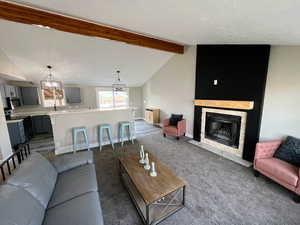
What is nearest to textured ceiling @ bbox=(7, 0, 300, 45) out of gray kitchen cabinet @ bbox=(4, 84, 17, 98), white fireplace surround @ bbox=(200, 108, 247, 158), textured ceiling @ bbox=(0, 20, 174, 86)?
textured ceiling @ bbox=(0, 20, 174, 86)

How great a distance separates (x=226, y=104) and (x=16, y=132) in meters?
6.05

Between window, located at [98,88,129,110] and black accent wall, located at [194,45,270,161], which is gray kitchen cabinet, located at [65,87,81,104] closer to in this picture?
window, located at [98,88,129,110]

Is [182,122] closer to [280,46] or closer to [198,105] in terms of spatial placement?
[198,105]

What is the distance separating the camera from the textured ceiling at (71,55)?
292 centimetres

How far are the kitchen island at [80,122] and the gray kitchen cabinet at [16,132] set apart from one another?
1338mm

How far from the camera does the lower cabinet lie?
483cm

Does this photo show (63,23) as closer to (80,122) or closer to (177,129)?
(80,122)

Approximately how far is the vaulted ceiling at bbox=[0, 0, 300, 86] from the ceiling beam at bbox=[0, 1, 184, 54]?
0.99ft

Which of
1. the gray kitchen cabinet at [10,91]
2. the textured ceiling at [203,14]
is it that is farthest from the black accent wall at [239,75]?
the gray kitchen cabinet at [10,91]

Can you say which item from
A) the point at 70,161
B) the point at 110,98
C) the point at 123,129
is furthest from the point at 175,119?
the point at 110,98

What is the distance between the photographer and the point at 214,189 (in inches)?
82.2

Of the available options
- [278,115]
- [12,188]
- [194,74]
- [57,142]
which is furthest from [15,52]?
[278,115]

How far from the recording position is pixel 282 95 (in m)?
2.52

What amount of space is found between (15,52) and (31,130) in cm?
276
